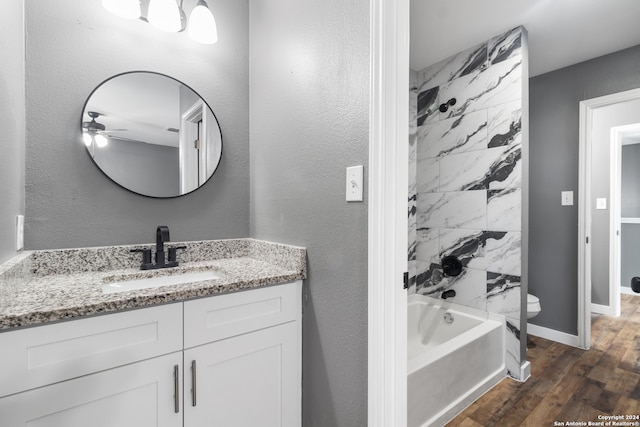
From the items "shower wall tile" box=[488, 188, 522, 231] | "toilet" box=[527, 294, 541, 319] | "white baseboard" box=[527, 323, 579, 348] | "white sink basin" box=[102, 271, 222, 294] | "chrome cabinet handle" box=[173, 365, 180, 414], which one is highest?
"shower wall tile" box=[488, 188, 522, 231]

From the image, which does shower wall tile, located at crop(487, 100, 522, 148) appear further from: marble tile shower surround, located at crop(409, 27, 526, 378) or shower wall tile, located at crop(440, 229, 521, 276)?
shower wall tile, located at crop(440, 229, 521, 276)

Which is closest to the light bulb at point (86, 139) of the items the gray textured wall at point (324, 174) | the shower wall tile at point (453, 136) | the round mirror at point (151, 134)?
the round mirror at point (151, 134)

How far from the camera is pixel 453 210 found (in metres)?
2.40

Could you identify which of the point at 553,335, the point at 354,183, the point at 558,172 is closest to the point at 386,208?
the point at 354,183

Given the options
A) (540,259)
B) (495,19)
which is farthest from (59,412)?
(540,259)

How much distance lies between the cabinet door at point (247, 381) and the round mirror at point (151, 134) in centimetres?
83

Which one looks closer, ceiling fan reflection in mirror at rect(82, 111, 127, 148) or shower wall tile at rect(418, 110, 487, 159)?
ceiling fan reflection in mirror at rect(82, 111, 127, 148)

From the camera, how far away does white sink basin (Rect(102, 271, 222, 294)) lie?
115cm

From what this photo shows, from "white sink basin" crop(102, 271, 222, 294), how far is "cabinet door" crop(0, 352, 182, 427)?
13.9 inches

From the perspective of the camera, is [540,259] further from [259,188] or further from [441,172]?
[259,188]

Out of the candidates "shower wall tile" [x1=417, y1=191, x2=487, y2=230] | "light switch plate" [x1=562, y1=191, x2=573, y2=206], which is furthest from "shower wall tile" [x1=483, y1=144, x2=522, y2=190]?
"light switch plate" [x1=562, y1=191, x2=573, y2=206]

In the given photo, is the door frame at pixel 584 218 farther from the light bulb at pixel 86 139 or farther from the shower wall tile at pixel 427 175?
the light bulb at pixel 86 139

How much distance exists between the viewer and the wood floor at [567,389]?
5.40ft

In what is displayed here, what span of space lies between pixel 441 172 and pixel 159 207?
83.4 inches
